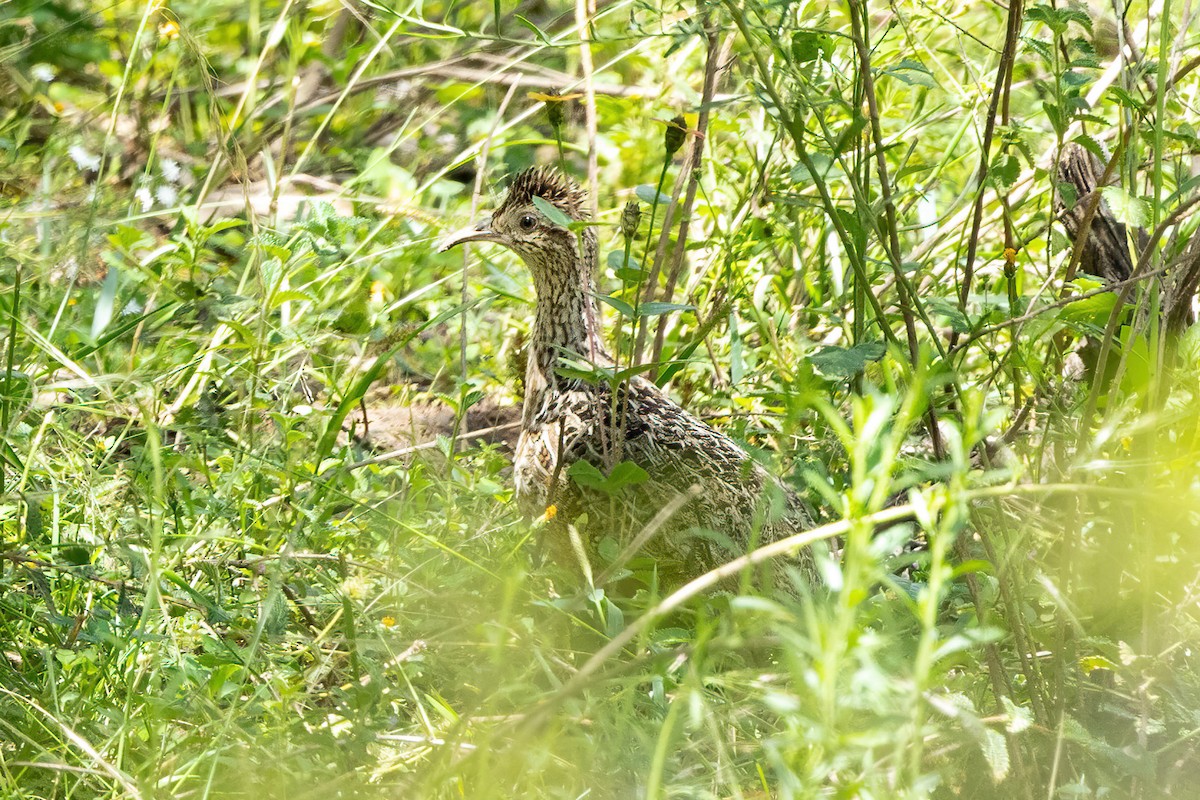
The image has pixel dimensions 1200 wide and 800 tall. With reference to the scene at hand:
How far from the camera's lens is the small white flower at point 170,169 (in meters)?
5.04

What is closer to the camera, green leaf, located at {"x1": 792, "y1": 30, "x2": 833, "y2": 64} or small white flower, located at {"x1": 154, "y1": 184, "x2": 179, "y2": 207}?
green leaf, located at {"x1": 792, "y1": 30, "x2": 833, "y2": 64}

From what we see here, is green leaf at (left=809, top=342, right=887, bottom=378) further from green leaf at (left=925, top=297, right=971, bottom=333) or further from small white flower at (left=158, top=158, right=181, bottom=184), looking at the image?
small white flower at (left=158, top=158, right=181, bottom=184)

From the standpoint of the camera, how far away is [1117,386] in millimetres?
2301

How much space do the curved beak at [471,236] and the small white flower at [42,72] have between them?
8.86 ft

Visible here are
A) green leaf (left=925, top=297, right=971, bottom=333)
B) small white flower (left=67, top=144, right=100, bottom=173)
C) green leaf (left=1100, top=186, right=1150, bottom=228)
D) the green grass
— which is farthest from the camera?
small white flower (left=67, top=144, right=100, bottom=173)

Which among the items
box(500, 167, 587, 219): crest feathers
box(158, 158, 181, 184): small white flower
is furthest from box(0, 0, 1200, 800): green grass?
box(500, 167, 587, 219): crest feathers

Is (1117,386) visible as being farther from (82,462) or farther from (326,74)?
(326,74)

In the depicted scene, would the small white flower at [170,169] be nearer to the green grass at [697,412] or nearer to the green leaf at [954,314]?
the green grass at [697,412]

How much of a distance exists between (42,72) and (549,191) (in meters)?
3.05

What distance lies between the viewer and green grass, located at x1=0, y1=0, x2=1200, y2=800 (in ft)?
6.59

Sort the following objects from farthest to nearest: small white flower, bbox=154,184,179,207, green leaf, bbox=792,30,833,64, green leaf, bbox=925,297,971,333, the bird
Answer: small white flower, bbox=154,184,179,207 → the bird → green leaf, bbox=925,297,971,333 → green leaf, bbox=792,30,833,64

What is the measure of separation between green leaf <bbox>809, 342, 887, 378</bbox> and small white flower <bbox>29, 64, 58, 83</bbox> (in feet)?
14.9

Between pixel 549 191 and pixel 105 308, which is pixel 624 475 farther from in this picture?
pixel 105 308

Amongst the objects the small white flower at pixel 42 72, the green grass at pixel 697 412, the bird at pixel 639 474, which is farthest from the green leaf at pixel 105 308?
the small white flower at pixel 42 72
